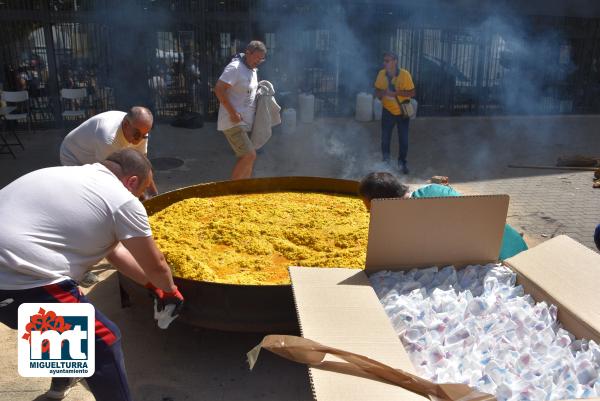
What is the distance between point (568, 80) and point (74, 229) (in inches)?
501

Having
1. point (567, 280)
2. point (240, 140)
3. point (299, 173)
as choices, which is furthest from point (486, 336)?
point (299, 173)

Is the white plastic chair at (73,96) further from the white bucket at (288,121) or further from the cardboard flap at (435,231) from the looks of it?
the cardboard flap at (435,231)

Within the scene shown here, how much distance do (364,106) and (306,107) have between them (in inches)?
46.8

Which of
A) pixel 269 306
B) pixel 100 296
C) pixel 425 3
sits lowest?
pixel 100 296

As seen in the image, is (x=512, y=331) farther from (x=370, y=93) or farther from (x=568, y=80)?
(x=568, y=80)

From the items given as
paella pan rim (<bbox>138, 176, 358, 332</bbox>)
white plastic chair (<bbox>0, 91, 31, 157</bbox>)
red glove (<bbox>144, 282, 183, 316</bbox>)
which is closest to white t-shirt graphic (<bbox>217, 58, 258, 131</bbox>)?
paella pan rim (<bbox>138, 176, 358, 332</bbox>)

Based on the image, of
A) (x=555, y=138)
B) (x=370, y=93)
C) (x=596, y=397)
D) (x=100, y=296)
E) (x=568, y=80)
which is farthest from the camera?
(x=568, y=80)

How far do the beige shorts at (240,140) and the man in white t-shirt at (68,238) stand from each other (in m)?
3.58

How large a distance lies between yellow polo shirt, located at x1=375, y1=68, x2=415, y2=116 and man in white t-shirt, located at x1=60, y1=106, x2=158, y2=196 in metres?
4.48

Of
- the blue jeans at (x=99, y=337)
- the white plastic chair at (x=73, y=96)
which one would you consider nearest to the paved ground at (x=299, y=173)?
the white plastic chair at (x=73, y=96)

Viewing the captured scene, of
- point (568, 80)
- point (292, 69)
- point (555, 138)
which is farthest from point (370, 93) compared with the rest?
point (568, 80)

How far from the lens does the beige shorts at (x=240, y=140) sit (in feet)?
20.3

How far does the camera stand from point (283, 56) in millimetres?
11430

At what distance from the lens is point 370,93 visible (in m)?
12.0
